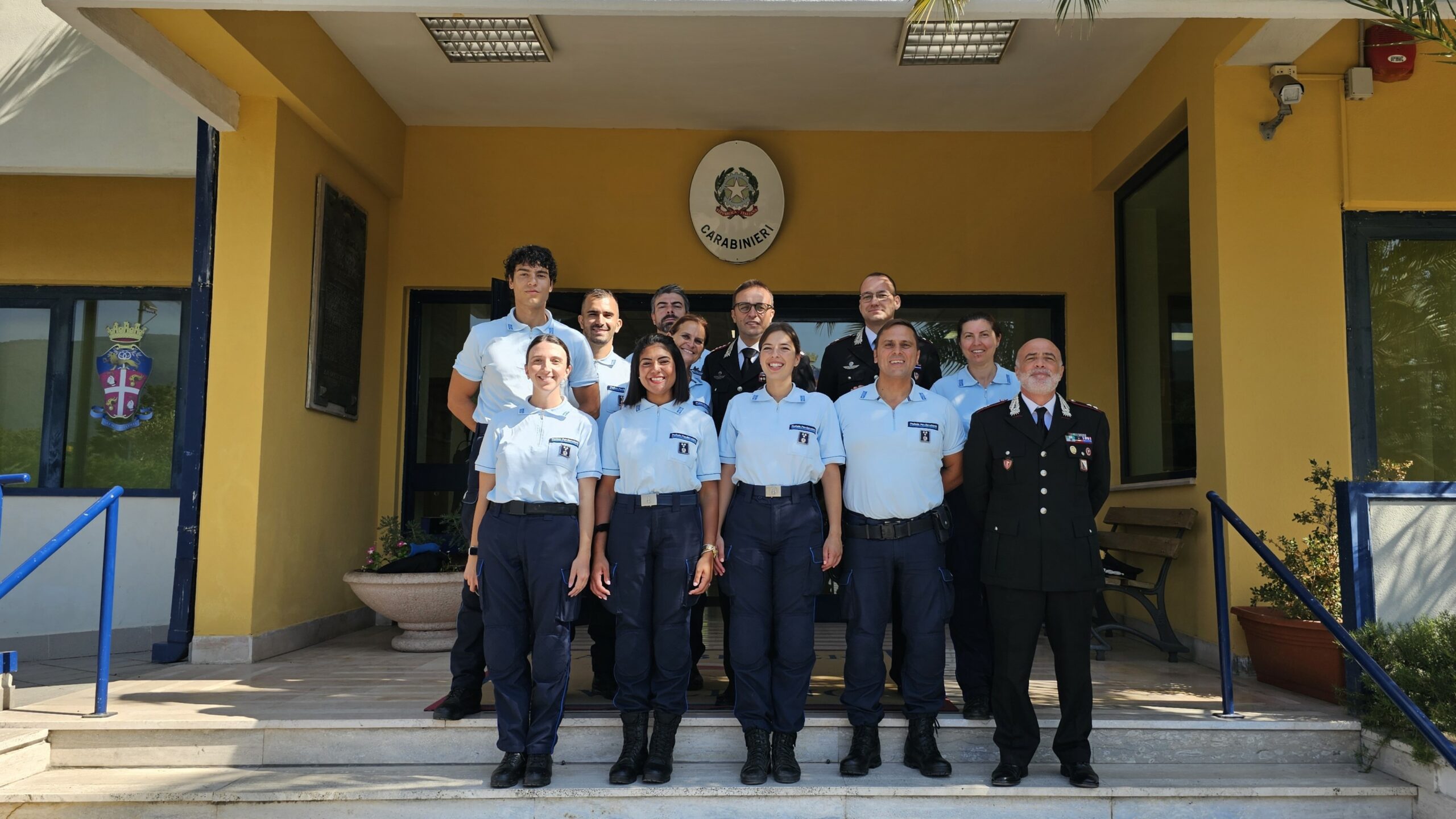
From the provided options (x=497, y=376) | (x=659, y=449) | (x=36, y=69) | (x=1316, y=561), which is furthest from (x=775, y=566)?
(x=36, y=69)

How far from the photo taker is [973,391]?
434 centimetres

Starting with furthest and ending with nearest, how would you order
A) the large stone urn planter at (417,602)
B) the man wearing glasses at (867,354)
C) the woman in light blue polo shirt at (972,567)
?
the large stone urn planter at (417,602), the man wearing glasses at (867,354), the woman in light blue polo shirt at (972,567)

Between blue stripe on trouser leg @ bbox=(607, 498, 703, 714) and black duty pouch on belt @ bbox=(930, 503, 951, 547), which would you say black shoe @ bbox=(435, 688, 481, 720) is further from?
black duty pouch on belt @ bbox=(930, 503, 951, 547)

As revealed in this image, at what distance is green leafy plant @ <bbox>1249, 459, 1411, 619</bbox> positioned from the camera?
4.69m

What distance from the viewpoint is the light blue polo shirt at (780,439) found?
12.2 ft

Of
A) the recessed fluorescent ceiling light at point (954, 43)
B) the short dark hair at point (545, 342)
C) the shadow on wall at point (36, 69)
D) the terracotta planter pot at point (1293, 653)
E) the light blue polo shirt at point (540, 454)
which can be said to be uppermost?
the recessed fluorescent ceiling light at point (954, 43)

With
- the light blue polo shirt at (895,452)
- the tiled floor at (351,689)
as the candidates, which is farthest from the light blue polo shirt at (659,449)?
the tiled floor at (351,689)

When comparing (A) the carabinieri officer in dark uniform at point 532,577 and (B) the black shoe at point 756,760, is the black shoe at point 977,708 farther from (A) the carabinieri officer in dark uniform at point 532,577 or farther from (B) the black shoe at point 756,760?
(A) the carabinieri officer in dark uniform at point 532,577

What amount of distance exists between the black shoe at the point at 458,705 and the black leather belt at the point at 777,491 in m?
1.42

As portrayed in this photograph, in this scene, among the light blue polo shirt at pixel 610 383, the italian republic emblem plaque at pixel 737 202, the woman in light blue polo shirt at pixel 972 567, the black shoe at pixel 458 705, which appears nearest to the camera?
the black shoe at pixel 458 705

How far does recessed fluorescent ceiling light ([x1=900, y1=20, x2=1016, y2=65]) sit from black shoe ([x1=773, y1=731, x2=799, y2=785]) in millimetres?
4150

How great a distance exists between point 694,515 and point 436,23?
3.95m

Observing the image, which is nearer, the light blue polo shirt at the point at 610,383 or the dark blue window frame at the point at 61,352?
the light blue polo shirt at the point at 610,383

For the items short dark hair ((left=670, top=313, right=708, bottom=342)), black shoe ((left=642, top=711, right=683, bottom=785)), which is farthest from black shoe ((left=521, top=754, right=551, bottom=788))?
short dark hair ((left=670, top=313, right=708, bottom=342))
